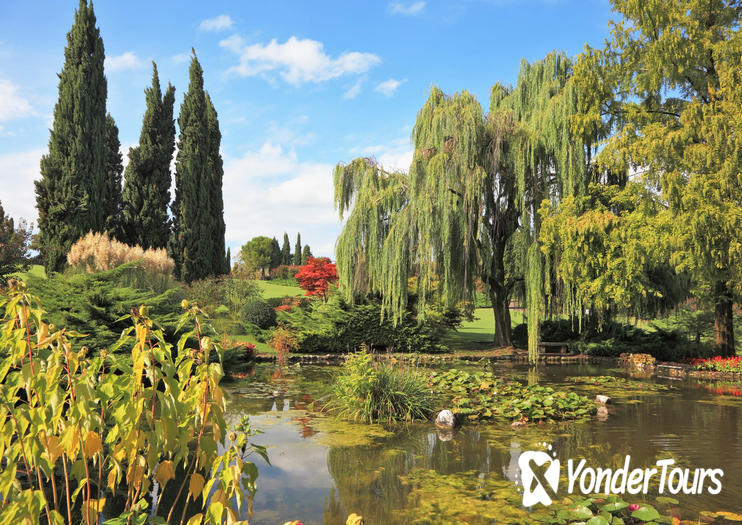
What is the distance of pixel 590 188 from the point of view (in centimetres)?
1317

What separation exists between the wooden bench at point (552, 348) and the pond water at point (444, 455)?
678 centimetres

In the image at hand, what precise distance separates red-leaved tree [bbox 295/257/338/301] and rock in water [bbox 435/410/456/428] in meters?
14.0

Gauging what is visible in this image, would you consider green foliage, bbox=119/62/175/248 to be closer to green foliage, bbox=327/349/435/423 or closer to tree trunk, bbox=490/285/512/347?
tree trunk, bbox=490/285/512/347

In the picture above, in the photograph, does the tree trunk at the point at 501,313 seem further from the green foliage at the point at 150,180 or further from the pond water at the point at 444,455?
the green foliage at the point at 150,180

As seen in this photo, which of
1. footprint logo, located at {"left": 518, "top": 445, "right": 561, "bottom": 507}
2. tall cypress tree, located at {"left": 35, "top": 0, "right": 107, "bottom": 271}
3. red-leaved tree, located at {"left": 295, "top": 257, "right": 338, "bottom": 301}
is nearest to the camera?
footprint logo, located at {"left": 518, "top": 445, "right": 561, "bottom": 507}

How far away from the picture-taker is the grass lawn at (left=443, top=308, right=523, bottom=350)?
16547 mm

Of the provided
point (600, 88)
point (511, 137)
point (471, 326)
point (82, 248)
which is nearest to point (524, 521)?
point (511, 137)

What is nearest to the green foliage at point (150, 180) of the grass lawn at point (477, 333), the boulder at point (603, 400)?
the grass lawn at point (477, 333)

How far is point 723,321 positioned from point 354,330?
9.97m

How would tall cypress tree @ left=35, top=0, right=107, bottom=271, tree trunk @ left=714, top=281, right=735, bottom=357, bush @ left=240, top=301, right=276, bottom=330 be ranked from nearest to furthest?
1. tree trunk @ left=714, top=281, right=735, bottom=357
2. bush @ left=240, top=301, right=276, bottom=330
3. tall cypress tree @ left=35, top=0, right=107, bottom=271

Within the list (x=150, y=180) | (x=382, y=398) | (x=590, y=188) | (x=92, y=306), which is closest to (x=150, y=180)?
(x=150, y=180)

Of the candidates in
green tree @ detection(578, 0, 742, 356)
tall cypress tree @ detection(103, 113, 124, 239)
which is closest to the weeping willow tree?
green tree @ detection(578, 0, 742, 356)

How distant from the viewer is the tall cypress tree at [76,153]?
17969mm

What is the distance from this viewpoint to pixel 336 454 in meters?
4.87
